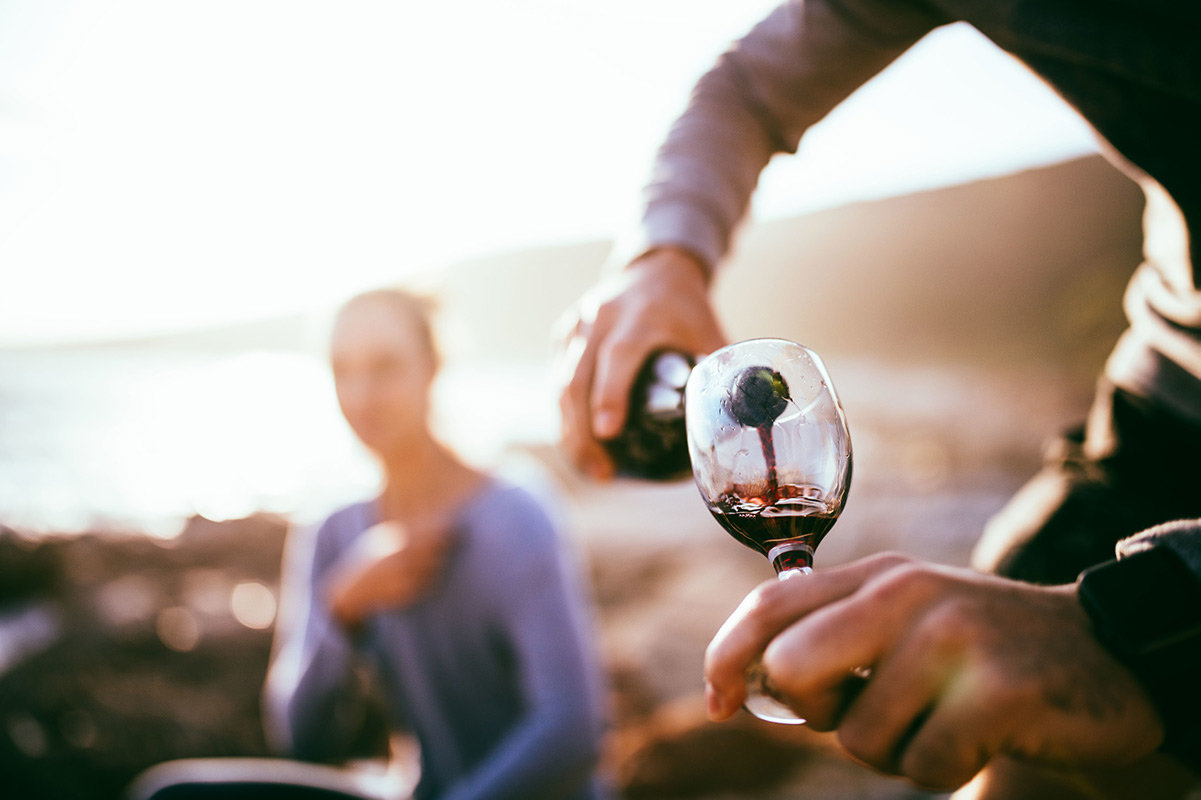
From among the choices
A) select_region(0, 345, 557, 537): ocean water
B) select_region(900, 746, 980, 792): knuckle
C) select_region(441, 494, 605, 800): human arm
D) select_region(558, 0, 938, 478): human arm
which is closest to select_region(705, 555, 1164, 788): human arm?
select_region(900, 746, 980, 792): knuckle

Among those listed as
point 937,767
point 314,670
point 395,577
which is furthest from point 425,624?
point 937,767

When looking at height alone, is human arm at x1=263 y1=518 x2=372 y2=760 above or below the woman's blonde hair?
below

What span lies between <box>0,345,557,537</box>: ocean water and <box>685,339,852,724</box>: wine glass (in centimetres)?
62

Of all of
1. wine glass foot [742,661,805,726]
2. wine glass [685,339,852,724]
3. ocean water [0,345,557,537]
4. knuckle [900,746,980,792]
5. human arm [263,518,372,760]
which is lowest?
ocean water [0,345,557,537]

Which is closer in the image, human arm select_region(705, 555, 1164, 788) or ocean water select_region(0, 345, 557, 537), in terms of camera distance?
human arm select_region(705, 555, 1164, 788)

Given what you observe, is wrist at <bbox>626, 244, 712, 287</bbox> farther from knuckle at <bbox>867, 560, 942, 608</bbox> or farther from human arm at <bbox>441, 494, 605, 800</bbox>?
human arm at <bbox>441, 494, 605, 800</bbox>

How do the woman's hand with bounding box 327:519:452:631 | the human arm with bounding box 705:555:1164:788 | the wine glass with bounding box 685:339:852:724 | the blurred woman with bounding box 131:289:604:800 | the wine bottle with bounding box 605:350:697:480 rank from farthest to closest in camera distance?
the woman's hand with bounding box 327:519:452:631 < the blurred woman with bounding box 131:289:604:800 < the wine bottle with bounding box 605:350:697:480 < the wine glass with bounding box 685:339:852:724 < the human arm with bounding box 705:555:1164:788

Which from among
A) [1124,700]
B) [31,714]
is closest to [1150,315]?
[1124,700]

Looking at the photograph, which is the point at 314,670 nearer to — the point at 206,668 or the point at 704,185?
the point at 704,185

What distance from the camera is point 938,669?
0.47m

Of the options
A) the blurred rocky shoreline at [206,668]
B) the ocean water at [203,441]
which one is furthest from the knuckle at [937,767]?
the blurred rocky shoreline at [206,668]

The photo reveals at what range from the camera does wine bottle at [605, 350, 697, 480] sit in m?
0.82

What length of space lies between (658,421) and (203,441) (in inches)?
953

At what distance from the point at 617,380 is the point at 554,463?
1105 centimetres
